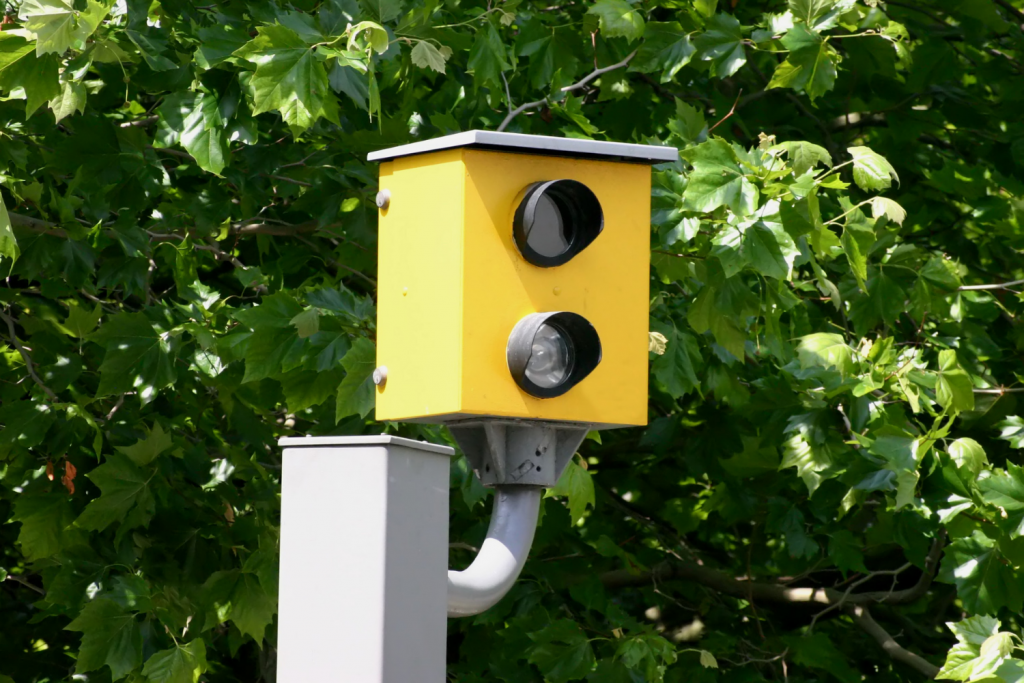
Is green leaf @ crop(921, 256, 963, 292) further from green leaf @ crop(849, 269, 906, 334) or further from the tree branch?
the tree branch

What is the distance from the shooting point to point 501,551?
1561 mm

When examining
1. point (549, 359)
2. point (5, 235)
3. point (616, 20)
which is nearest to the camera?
point (549, 359)

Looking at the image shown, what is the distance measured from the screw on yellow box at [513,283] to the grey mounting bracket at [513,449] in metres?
0.04

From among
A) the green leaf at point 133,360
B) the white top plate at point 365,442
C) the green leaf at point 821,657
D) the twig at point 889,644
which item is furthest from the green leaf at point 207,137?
the twig at point 889,644

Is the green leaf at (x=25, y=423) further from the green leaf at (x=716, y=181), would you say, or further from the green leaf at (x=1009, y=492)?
the green leaf at (x=1009, y=492)

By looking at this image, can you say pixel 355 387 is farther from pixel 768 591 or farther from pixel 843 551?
pixel 768 591

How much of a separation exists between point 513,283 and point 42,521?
265 cm

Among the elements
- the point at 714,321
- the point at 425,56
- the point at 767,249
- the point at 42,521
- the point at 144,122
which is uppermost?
the point at 144,122

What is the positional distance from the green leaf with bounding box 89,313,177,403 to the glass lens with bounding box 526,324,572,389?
2.46 meters

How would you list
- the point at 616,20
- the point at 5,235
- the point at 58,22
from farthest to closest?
1. the point at 616,20
2. the point at 58,22
3. the point at 5,235

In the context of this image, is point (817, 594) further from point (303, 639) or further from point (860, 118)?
point (303, 639)

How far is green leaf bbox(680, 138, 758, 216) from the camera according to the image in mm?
3064

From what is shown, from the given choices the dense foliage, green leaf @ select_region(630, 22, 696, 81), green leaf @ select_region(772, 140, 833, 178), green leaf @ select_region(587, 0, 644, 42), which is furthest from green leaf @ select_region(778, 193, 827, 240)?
green leaf @ select_region(630, 22, 696, 81)

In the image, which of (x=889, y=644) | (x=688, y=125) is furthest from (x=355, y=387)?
(x=889, y=644)
